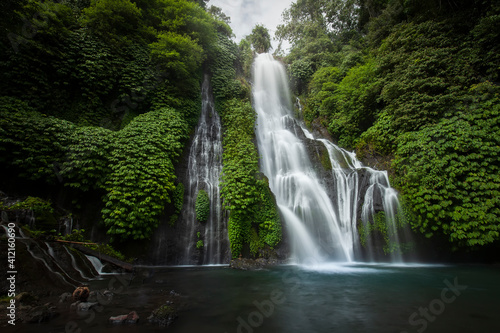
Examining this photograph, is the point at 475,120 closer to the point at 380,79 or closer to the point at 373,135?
the point at 373,135

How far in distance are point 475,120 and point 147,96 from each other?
49.1ft

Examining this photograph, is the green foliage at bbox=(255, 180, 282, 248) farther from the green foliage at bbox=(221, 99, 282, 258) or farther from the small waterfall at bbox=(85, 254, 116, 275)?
the small waterfall at bbox=(85, 254, 116, 275)

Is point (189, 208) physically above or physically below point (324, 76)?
below

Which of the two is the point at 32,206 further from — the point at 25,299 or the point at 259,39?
the point at 259,39

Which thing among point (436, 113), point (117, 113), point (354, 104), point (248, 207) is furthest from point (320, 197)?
point (117, 113)

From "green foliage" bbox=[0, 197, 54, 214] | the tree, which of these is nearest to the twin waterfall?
"green foliage" bbox=[0, 197, 54, 214]

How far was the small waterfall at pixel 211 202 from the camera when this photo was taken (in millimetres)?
8836

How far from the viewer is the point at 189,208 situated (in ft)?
31.2

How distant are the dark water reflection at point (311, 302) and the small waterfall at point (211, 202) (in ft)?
6.37

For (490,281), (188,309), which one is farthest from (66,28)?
(490,281)

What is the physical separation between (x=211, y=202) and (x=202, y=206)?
1.58ft

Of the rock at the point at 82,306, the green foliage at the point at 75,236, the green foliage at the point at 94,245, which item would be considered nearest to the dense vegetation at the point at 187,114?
the green foliage at the point at 94,245

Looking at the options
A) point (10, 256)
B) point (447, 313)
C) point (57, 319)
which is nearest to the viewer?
point (57, 319)

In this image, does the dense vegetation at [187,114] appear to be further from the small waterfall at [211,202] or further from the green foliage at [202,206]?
the small waterfall at [211,202]
